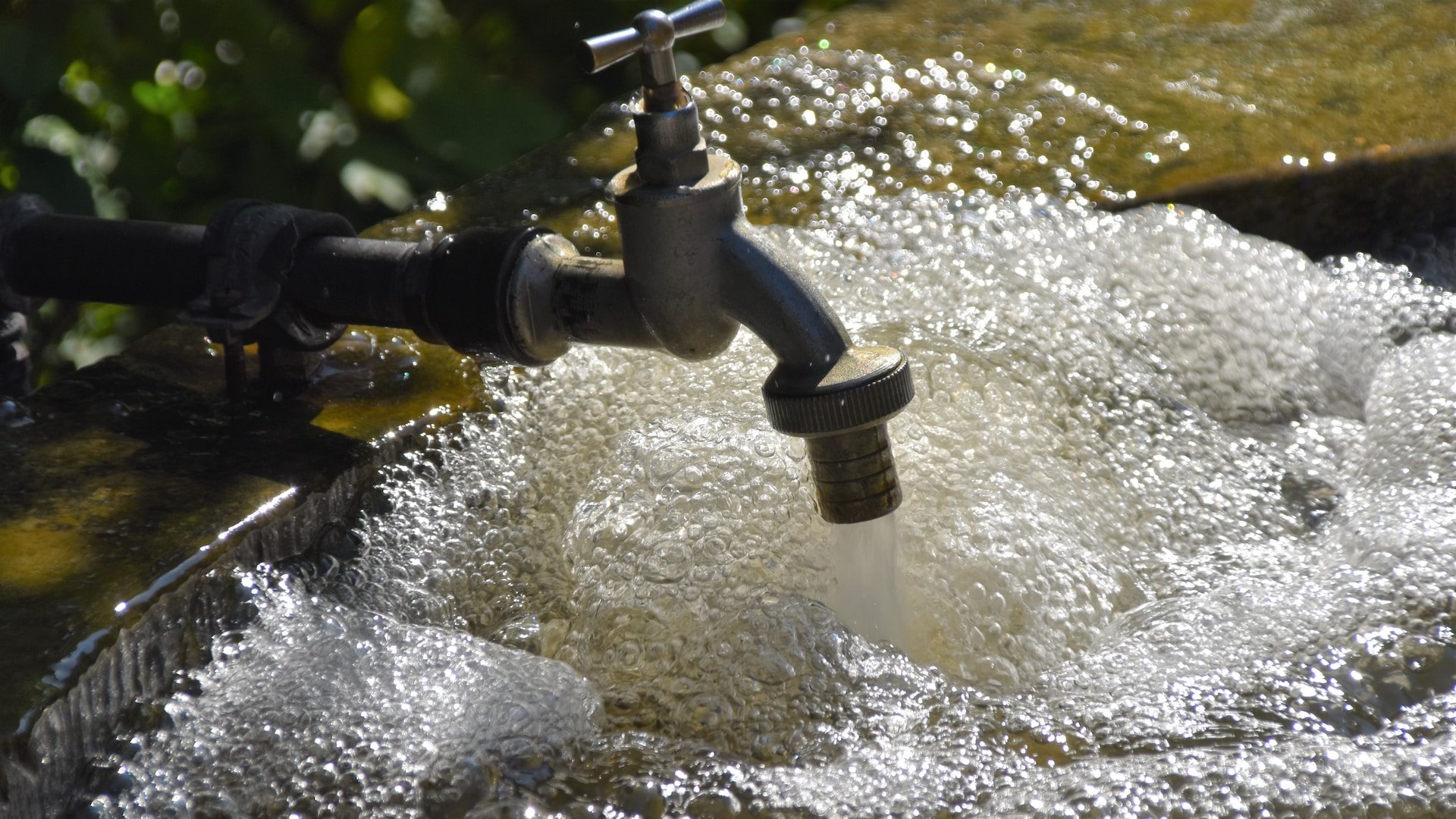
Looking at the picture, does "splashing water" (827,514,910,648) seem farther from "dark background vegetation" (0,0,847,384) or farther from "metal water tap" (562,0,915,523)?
"dark background vegetation" (0,0,847,384)

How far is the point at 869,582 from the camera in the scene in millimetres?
1272

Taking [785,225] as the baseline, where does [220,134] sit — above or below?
above

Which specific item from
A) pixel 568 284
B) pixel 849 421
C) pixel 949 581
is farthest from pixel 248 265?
pixel 949 581

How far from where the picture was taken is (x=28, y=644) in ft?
3.39

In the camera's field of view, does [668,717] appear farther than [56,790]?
Yes

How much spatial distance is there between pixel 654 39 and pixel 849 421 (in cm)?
35

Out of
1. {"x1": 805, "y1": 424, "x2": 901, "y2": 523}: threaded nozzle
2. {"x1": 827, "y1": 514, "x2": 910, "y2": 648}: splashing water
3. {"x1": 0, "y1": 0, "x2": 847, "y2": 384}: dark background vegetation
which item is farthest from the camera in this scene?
{"x1": 0, "y1": 0, "x2": 847, "y2": 384}: dark background vegetation

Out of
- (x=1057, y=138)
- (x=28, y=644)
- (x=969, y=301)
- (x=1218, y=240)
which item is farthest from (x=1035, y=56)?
(x=28, y=644)

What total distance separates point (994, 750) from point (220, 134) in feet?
6.33

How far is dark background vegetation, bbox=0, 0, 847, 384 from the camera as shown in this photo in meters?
2.17

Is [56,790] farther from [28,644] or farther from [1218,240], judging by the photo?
[1218,240]

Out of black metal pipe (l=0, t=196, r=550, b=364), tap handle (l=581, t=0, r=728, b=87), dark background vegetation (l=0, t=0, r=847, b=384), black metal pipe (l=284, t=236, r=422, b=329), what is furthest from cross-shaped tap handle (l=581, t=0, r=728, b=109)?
dark background vegetation (l=0, t=0, r=847, b=384)

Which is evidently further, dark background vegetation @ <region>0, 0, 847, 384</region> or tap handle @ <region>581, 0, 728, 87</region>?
dark background vegetation @ <region>0, 0, 847, 384</region>

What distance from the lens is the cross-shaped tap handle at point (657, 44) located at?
1.00m
